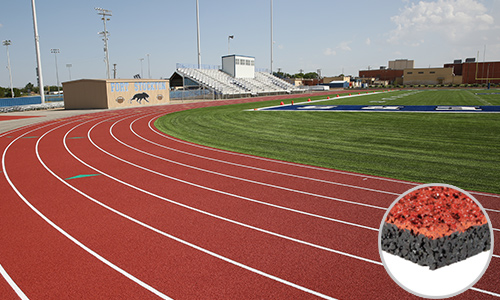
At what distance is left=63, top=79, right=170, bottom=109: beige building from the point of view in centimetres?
3312

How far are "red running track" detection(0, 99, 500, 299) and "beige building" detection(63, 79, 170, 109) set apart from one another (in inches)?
954

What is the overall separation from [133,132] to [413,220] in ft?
51.9

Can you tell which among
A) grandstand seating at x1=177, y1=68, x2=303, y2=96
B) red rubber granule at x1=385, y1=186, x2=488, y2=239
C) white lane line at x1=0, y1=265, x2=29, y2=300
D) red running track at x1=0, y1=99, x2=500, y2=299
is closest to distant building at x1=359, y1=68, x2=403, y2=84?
grandstand seating at x1=177, y1=68, x2=303, y2=96

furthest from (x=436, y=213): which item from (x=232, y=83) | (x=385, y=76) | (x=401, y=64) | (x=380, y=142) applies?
(x=401, y=64)

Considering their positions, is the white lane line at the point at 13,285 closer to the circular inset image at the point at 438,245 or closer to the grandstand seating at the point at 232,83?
the circular inset image at the point at 438,245

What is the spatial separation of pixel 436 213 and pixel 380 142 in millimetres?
9715

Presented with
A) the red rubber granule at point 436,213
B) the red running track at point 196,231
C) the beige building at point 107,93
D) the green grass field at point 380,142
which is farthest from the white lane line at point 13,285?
the beige building at point 107,93

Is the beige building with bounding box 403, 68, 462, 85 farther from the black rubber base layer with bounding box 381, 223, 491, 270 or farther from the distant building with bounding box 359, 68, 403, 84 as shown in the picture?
the black rubber base layer with bounding box 381, 223, 491, 270

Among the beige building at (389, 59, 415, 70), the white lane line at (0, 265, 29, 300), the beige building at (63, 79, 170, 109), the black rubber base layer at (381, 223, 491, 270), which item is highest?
the beige building at (389, 59, 415, 70)

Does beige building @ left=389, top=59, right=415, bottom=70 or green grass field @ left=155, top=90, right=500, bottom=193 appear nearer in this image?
green grass field @ left=155, top=90, right=500, bottom=193

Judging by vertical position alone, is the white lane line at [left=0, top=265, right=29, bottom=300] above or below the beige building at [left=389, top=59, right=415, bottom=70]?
below

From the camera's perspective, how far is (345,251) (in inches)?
193

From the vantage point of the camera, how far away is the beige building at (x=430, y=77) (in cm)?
9831

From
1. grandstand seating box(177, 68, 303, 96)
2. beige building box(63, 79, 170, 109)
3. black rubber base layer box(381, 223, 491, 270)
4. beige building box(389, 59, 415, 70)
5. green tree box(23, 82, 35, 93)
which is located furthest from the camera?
beige building box(389, 59, 415, 70)
